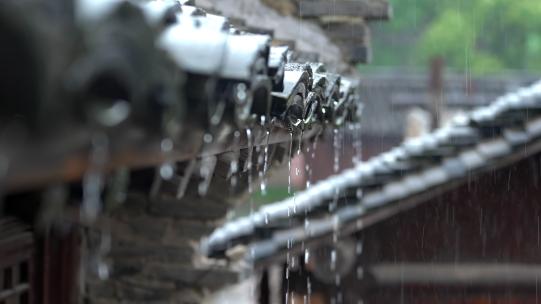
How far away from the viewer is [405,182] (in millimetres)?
6102

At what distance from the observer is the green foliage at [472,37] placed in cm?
3316

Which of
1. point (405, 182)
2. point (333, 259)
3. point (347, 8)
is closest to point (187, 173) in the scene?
point (405, 182)

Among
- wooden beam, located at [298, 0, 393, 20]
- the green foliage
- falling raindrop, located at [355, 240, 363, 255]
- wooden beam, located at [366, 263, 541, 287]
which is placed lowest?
wooden beam, located at [366, 263, 541, 287]

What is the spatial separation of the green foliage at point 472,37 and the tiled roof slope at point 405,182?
2650cm

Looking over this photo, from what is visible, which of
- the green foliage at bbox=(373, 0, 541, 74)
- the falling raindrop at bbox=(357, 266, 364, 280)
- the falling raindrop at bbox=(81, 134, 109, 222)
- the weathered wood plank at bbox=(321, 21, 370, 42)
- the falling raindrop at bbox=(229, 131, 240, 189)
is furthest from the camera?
the green foliage at bbox=(373, 0, 541, 74)

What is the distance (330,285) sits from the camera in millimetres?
6863

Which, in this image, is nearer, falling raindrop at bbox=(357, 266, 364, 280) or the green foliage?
falling raindrop at bbox=(357, 266, 364, 280)

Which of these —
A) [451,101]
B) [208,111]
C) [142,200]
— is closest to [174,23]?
[208,111]

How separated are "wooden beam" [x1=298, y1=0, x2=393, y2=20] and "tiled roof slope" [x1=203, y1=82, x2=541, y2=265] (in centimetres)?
192

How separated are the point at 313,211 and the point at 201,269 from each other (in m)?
0.91

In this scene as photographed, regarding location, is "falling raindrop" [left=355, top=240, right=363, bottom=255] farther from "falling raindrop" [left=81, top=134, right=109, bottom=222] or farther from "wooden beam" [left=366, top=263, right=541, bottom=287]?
"falling raindrop" [left=81, top=134, right=109, bottom=222]

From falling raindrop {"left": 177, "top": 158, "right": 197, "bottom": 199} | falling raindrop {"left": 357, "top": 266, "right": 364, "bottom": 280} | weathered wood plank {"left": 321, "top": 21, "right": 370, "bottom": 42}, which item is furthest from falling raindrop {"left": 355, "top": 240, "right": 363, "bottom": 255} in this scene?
falling raindrop {"left": 177, "top": 158, "right": 197, "bottom": 199}

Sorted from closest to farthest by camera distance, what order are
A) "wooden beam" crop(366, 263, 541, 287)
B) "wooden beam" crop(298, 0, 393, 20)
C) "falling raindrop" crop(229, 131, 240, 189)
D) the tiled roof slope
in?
"falling raindrop" crop(229, 131, 240, 189)
the tiled roof slope
"wooden beam" crop(366, 263, 541, 287)
"wooden beam" crop(298, 0, 393, 20)

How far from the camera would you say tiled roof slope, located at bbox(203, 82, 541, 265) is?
590cm
